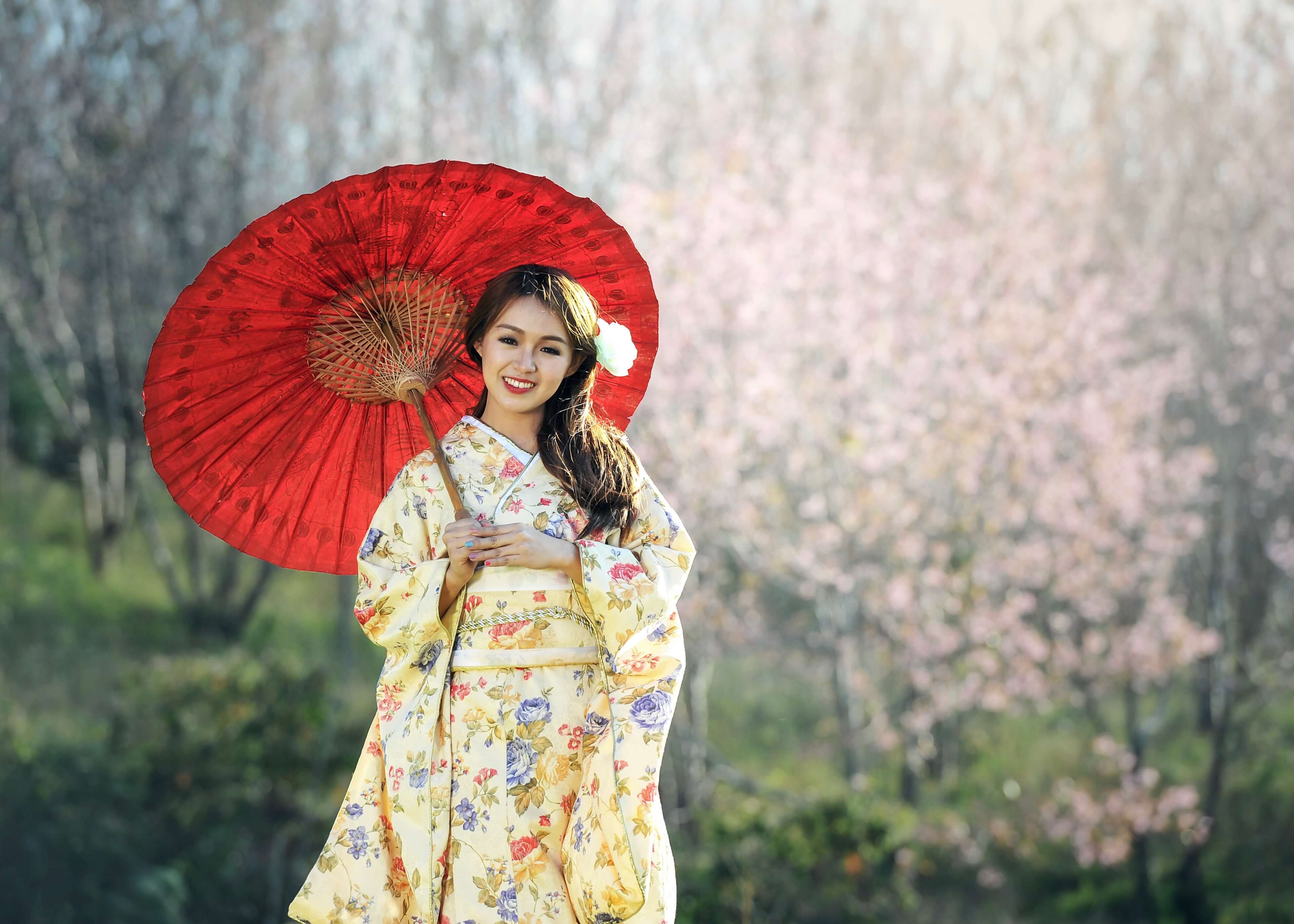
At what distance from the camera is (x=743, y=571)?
25.1ft

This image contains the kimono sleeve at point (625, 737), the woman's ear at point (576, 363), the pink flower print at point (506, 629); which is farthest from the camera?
the woman's ear at point (576, 363)

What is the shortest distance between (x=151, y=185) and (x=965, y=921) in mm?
6860

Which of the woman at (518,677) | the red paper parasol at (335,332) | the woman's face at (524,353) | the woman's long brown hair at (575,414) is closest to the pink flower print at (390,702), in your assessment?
the woman at (518,677)

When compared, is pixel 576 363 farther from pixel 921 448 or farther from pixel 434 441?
pixel 921 448

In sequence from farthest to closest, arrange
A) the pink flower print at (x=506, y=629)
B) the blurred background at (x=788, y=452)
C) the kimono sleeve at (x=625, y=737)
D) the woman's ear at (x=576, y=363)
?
1. the blurred background at (x=788, y=452)
2. the woman's ear at (x=576, y=363)
3. the pink flower print at (x=506, y=629)
4. the kimono sleeve at (x=625, y=737)

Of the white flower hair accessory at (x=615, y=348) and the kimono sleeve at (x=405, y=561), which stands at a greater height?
the white flower hair accessory at (x=615, y=348)

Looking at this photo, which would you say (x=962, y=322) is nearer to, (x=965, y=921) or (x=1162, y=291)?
(x=1162, y=291)

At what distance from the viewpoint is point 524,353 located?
73.0 inches

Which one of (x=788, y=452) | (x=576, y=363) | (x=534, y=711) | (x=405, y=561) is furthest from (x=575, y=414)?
(x=788, y=452)

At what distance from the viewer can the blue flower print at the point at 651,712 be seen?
178 cm

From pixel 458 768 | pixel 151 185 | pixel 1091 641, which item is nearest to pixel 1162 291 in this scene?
pixel 1091 641

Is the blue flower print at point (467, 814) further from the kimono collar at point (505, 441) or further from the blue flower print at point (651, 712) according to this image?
the kimono collar at point (505, 441)

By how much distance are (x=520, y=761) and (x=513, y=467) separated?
0.48 m

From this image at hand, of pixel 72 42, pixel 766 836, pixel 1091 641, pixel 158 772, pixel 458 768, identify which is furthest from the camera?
pixel 72 42
